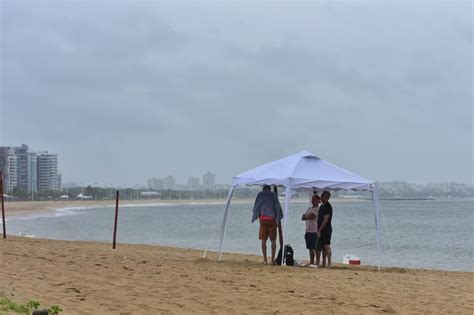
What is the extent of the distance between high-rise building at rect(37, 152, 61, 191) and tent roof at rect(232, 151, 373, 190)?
522 feet

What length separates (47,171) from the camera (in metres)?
170

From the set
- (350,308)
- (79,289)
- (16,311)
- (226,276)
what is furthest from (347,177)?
(16,311)

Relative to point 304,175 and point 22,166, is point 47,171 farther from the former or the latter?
point 304,175

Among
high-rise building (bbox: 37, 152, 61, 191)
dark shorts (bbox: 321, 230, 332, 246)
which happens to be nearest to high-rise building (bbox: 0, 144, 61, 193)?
high-rise building (bbox: 37, 152, 61, 191)

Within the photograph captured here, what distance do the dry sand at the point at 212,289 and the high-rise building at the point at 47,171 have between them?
16063cm

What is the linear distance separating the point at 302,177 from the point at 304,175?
10 cm

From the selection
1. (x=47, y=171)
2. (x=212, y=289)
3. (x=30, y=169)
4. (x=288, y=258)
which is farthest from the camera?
(x=47, y=171)

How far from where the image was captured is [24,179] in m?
157

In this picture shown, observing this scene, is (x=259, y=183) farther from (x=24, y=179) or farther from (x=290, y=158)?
(x=24, y=179)

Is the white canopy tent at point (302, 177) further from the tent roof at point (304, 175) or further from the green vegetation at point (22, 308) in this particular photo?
the green vegetation at point (22, 308)

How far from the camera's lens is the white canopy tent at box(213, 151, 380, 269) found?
37.4 ft

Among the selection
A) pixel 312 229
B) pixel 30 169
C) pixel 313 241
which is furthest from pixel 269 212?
pixel 30 169

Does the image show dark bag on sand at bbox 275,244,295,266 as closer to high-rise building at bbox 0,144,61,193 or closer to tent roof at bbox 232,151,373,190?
tent roof at bbox 232,151,373,190

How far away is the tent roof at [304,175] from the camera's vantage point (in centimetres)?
1140
